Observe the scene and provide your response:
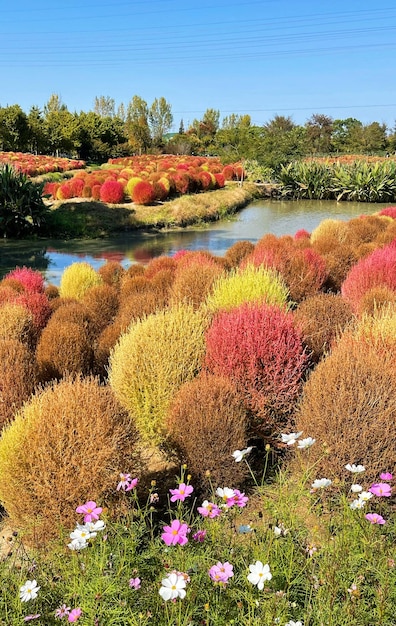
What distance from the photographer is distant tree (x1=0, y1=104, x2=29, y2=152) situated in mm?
50281

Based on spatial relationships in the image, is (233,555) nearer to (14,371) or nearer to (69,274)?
(14,371)

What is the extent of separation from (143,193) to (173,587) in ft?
77.5

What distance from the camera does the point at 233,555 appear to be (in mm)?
2191

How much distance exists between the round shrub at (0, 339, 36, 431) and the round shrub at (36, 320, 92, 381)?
0.56 metres

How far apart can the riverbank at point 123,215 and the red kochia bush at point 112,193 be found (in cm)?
53

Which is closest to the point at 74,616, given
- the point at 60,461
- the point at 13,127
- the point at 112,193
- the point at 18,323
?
the point at 60,461

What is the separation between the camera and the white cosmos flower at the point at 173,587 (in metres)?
1.56

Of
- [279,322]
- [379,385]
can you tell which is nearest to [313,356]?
[279,322]

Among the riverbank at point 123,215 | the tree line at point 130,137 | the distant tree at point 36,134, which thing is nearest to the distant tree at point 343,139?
the tree line at point 130,137

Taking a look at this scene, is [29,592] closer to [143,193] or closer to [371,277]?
[371,277]

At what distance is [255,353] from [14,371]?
1.70 metres

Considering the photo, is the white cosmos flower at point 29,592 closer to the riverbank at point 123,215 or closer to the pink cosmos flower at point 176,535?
the pink cosmos flower at point 176,535

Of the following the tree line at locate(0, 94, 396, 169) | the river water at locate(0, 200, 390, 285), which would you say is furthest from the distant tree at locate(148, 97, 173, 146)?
the river water at locate(0, 200, 390, 285)

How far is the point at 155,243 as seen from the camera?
19453mm
